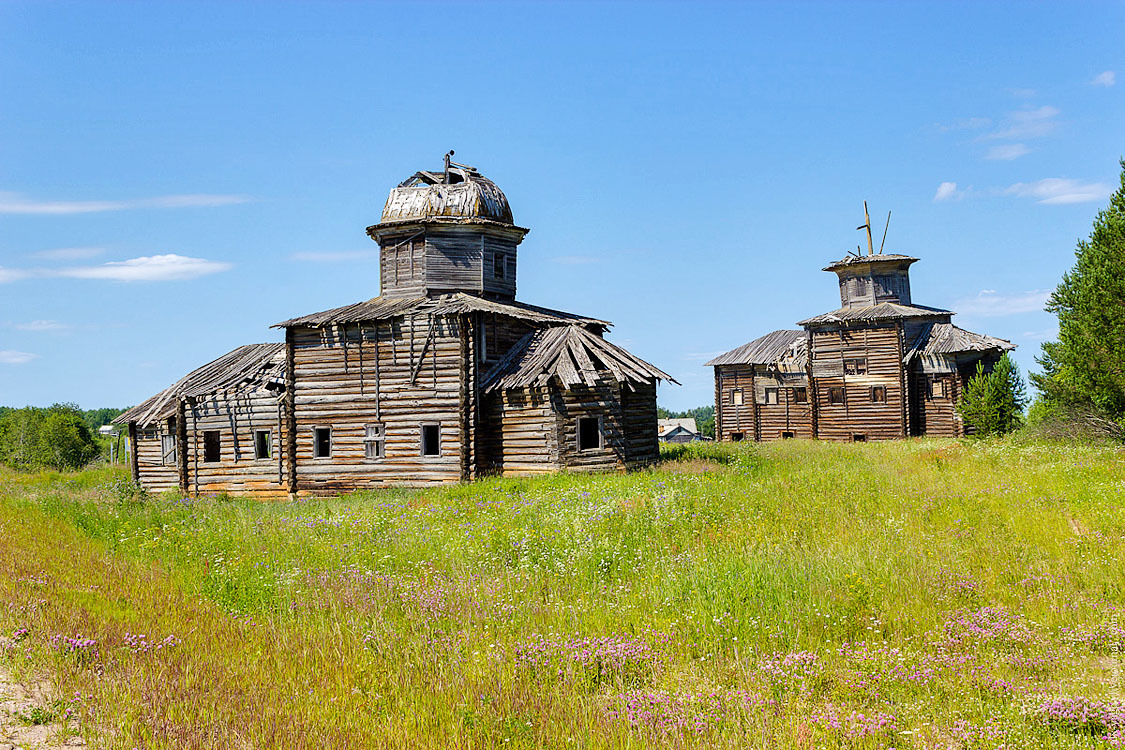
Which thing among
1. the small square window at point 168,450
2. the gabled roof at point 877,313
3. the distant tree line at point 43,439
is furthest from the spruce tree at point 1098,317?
the distant tree line at point 43,439

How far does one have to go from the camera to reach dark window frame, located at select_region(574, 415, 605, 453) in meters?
24.2

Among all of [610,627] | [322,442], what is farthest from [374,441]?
[610,627]

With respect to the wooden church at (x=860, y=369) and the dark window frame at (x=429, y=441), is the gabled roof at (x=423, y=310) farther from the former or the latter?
the wooden church at (x=860, y=369)

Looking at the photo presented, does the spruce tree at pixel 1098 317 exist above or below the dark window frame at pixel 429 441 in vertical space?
above

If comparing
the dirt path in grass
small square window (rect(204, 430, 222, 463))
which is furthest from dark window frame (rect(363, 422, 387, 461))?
the dirt path in grass

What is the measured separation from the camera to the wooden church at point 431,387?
24.4 meters

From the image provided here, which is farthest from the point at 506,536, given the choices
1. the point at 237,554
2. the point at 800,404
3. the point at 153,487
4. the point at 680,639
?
the point at 800,404

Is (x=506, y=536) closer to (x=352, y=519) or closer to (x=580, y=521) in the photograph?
(x=580, y=521)

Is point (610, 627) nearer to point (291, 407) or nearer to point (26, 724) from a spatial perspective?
point (26, 724)

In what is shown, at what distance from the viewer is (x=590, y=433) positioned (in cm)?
2516

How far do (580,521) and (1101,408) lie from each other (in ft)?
64.6

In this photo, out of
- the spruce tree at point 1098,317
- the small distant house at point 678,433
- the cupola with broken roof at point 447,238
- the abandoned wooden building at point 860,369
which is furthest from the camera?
the small distant house at point 678,433

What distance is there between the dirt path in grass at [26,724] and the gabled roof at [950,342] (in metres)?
39.6

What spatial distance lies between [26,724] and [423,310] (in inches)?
781
